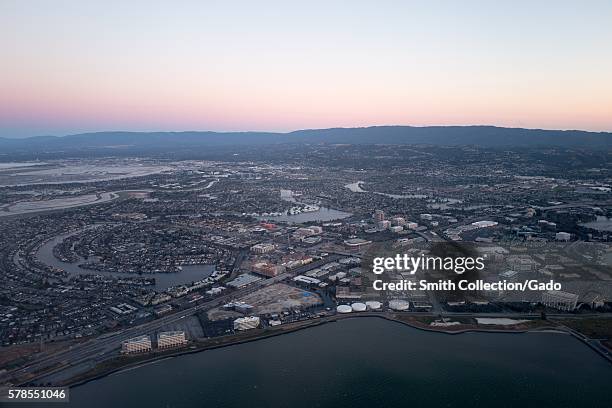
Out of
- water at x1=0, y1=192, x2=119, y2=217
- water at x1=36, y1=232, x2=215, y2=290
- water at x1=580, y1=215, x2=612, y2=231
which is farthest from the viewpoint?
water at x1=0, y1=192, x2=119, y2=217

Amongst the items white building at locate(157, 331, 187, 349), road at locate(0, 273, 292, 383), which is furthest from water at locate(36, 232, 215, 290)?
white building at locate(157, 331, 187, 349)

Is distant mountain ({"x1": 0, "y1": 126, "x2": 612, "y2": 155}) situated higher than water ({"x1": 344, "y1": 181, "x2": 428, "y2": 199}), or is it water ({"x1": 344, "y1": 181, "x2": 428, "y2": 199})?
distant mountain ({"x1": 0, "y1": 126, "x2": 612, "y2": 155})

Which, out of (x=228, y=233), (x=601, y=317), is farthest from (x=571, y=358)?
(x=228, y=233)

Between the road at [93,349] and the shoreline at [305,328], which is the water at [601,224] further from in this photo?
the road at [93,349]

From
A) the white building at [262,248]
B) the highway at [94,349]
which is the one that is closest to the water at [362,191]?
the white building at [262,248]

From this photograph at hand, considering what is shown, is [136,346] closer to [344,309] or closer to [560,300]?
[344,309]

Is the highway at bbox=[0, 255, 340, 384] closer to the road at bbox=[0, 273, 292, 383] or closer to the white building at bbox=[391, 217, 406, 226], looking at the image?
the road at bbox=[0, 273, 292, 383]
